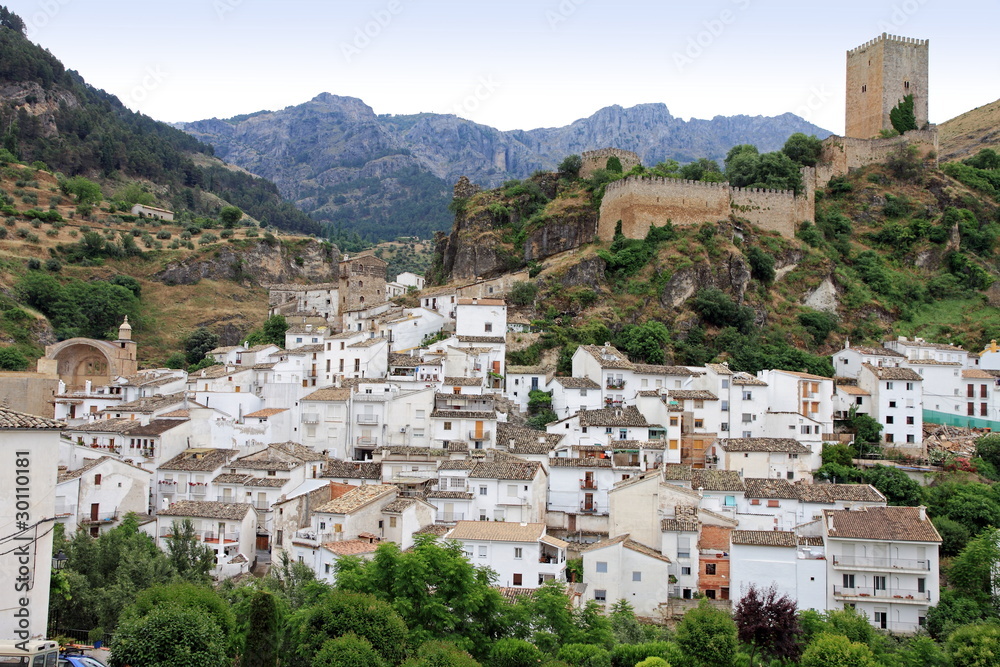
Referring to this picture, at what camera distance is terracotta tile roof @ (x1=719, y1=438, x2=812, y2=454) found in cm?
4081

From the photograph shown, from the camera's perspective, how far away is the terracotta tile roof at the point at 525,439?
4044 cm

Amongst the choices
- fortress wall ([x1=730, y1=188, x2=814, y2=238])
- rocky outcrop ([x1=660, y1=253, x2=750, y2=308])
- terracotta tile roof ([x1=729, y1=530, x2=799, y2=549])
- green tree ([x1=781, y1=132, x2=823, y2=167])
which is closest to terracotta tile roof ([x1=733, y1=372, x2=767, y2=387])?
rocky outcrop ([x1=660, y1=253, x2=750, y2=308])

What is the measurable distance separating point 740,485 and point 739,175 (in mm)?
40726

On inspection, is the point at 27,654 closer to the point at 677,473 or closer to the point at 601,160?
the point at 677,473

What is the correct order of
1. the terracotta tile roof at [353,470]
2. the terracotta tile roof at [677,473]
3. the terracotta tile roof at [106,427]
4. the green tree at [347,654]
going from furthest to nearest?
the terracotta tile roof at [106,427] < the terracotta tile roof at [353,470] < the terracotta tile roof at [677,473] < the green tree at [347,654]

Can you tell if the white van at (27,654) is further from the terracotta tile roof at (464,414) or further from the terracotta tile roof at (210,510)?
the terracotta tile roof at (464,414)

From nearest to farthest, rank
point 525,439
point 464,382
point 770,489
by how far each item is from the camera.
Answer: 1. point 770,489
2. point 525,439
3. point 464,382

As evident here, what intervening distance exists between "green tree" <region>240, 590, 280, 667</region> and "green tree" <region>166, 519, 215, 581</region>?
28.4 ft

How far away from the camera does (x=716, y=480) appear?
37281mm

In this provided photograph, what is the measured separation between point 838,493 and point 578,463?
10.9 meters

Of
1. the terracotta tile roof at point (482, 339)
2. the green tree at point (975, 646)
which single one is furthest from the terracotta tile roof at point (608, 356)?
the green tree at point (975, 646)

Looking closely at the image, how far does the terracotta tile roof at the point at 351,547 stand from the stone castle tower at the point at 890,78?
6498 cm

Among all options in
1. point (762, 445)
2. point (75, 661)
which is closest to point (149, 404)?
point (75, 661)

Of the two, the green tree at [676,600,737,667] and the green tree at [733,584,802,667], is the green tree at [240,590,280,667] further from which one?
the green tree at [733,584,802,667]
